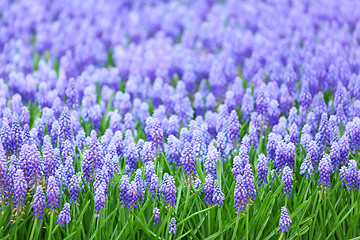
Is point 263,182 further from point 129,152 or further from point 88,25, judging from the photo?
point 88,25

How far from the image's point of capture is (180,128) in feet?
24.4

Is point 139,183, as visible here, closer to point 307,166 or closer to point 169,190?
point 169,190

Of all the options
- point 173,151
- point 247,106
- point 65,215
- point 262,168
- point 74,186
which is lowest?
point 65,215

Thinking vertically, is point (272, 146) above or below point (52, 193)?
above

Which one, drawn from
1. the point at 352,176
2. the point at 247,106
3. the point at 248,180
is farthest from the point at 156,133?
the point at 352,176

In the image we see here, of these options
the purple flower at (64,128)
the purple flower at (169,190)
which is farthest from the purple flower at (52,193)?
the purple flower at (64,128)

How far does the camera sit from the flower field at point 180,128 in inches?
201

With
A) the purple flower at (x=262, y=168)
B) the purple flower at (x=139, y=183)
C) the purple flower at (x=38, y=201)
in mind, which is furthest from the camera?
the purple flower at (x=262, y=168)

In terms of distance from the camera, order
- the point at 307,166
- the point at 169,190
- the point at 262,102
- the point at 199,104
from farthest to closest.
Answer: the point at 199,104 → the point at 262,102 → the point at 307,166 → the point at 169,190

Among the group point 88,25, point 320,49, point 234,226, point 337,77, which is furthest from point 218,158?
point 88,25

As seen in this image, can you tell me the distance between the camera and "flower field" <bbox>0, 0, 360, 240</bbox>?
16.8 feet

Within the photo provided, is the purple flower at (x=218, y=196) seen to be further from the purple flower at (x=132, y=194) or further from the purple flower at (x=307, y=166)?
the purple flower at (x=307, y=166)

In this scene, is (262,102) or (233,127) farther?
(262,102)

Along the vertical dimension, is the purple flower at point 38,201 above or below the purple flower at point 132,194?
below
